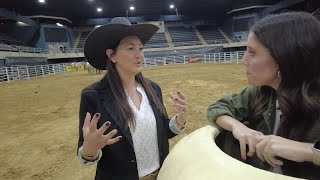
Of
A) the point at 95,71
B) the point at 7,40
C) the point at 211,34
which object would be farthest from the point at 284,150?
the point at 211,34

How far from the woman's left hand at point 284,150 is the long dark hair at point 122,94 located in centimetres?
91

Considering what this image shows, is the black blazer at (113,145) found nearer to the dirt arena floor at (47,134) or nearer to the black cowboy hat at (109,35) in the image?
the black cowboy hat at (109,35)


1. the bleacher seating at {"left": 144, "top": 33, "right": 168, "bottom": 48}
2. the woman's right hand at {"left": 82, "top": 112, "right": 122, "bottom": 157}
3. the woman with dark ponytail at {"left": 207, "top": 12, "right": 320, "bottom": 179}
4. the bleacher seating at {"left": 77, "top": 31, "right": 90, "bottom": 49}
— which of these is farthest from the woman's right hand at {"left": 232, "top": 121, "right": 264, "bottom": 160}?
the bleacher seating at {"left": 77, "top": 31, "right": 90, "bottom": 49}

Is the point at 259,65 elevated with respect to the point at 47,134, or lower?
elevated

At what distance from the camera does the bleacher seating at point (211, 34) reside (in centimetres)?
Answer: 3479

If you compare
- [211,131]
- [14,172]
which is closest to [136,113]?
[211,131]

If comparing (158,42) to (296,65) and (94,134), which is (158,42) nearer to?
(94,134)

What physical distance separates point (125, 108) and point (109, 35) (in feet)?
1.50

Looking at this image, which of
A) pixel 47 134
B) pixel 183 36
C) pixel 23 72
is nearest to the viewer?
pixel 47 134

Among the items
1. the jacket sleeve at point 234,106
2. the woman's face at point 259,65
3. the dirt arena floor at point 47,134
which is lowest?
the dirt arena floor at point 47,134

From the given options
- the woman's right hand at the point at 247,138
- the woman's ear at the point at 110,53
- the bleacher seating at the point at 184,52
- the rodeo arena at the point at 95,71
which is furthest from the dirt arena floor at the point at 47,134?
the bleacher seating at the point at 184,52

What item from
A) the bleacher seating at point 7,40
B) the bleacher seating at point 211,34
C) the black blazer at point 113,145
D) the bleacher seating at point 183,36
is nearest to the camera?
the black blazer at point 113,145

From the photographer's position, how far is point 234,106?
1.32 metres

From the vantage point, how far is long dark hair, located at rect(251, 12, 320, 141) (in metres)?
1.03
